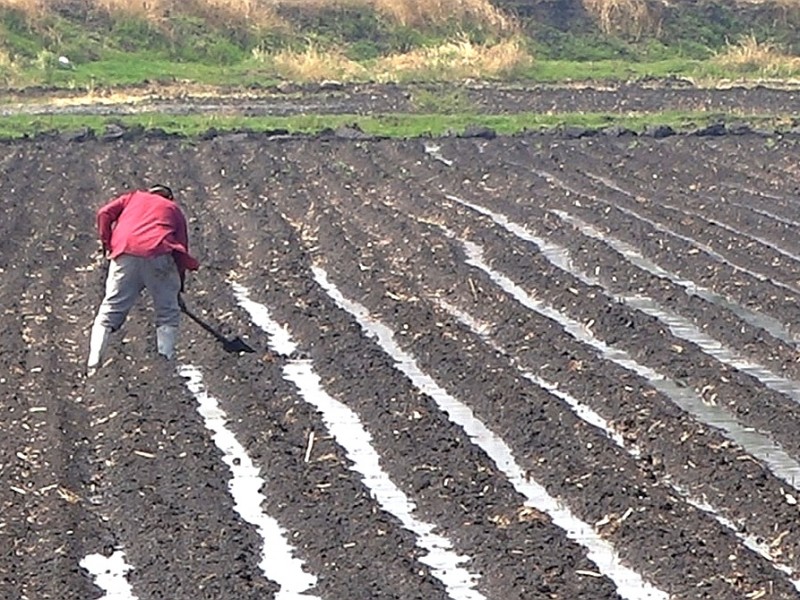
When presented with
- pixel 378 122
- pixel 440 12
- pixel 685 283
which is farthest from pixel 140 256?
pixel 440 12

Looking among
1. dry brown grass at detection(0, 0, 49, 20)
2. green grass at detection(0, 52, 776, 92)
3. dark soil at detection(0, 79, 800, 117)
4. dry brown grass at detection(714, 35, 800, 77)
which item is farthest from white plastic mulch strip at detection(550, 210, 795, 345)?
dry brown grass at detection(0, 0, 49, 20)

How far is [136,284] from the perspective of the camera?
1149 centimetres

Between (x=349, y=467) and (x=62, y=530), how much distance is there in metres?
1.64

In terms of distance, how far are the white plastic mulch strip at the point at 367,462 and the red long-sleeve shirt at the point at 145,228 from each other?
0.96 m

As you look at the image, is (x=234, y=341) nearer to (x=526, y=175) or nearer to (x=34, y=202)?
(x=34, y=202)

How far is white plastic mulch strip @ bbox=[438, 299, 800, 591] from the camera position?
8031 millimetres

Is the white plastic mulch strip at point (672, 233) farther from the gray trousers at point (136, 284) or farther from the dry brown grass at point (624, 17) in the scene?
the dry brown grass at point (624, 17)

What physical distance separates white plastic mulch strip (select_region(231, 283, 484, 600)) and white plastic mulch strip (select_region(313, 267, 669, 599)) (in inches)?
20.6

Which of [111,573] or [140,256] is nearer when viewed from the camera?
[111,573]

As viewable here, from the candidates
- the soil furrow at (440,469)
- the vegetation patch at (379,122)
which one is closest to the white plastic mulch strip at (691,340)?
the soil furrow at (440,469)

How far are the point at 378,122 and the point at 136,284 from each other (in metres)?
15.4

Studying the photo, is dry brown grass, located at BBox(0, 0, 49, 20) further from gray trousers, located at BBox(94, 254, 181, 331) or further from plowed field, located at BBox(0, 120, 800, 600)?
gray trousers, located at BBox(94, 254, 181, 331)

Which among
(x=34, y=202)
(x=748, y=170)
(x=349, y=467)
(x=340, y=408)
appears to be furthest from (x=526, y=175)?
(x=349, y=467)

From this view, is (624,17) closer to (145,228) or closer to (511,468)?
(145,228)
